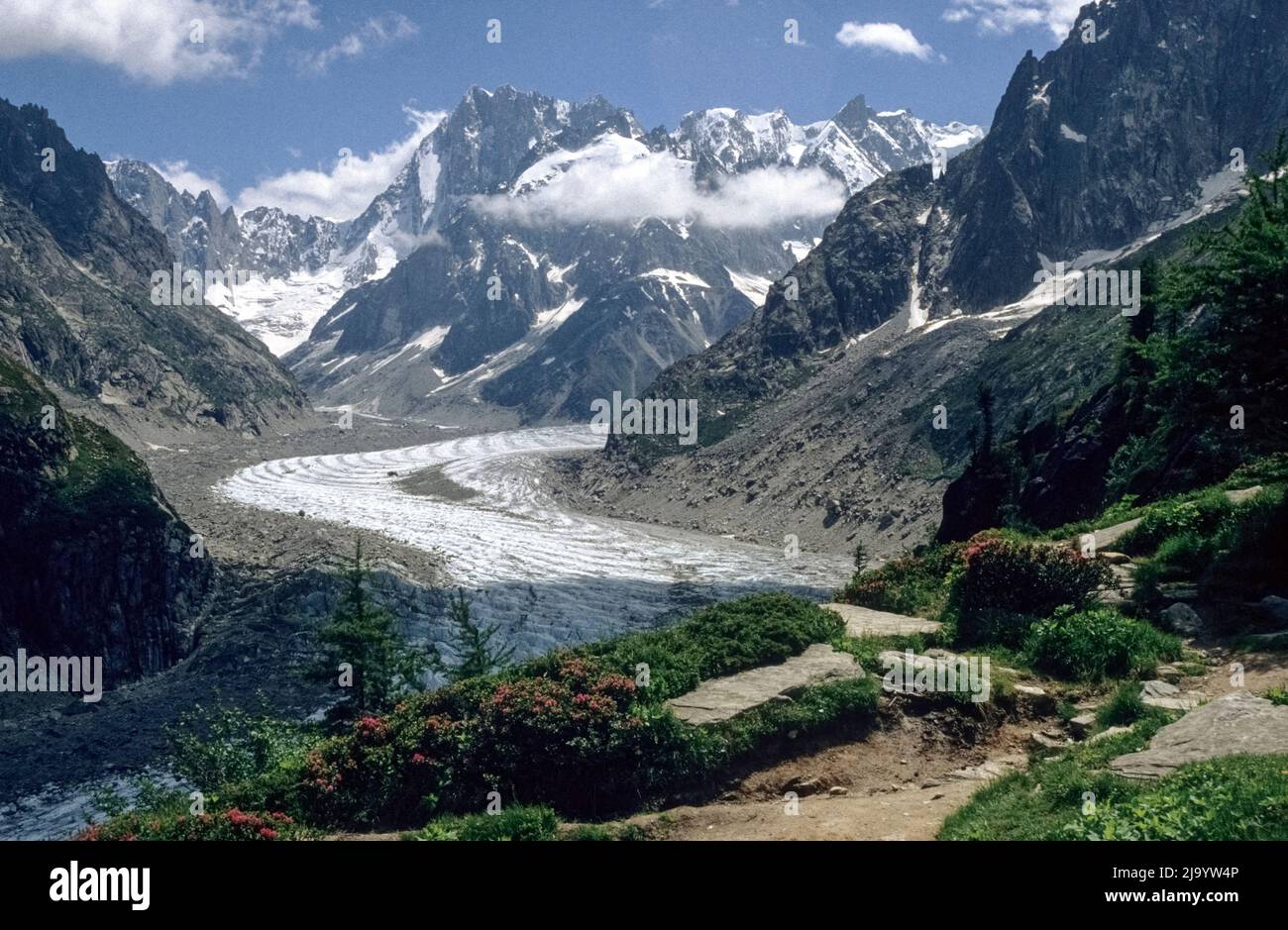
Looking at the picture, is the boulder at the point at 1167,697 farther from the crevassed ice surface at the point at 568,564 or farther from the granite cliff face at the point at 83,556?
the granite cliff face at the point at 83,556

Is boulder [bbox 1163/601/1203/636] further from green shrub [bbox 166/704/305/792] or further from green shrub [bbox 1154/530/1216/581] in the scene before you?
green shrub [bbox 166/704/305/792]

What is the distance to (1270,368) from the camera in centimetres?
1873

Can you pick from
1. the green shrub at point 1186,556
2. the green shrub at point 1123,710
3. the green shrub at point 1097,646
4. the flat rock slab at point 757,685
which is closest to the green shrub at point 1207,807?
the green shrub at point 1123,710

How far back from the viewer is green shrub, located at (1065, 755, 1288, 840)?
9.52m

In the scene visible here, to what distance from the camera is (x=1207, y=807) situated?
393 inches

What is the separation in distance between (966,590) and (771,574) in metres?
95.9

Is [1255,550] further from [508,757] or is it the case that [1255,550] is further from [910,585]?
[508,757]

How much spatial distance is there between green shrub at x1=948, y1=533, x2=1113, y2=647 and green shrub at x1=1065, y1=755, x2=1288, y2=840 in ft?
26.4

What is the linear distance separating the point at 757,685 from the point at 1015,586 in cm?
641

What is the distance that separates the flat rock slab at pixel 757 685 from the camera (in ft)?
54.9

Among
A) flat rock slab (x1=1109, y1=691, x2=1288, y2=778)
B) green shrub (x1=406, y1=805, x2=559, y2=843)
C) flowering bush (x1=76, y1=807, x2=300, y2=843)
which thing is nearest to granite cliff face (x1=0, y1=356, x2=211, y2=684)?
flowering bush (x1=76, y1=807, x2=300, y2=843)

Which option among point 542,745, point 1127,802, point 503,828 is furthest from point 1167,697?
point 503,828

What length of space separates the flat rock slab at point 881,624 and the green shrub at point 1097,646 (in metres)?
2.58
